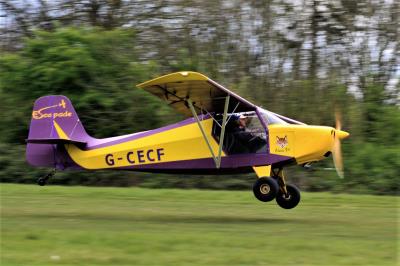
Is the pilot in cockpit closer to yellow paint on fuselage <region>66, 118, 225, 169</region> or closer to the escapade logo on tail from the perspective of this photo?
yellow paint on fuselage <region>66, 118, 225, 169</region>

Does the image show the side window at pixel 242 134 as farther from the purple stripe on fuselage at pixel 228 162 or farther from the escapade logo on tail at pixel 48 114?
the escapade logo on tail at pixel 48 114

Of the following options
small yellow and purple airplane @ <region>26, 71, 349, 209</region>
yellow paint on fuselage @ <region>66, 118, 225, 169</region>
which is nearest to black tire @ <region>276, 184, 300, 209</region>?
small yellow and purple airplane @ <region>26, 71, 349, 209</region>

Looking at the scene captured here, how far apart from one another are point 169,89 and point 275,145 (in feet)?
8.15

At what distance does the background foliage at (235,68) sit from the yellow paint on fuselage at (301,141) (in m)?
12.3

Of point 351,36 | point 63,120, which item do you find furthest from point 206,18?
point 63,120

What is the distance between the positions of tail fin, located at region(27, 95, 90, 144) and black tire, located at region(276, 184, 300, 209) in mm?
4666

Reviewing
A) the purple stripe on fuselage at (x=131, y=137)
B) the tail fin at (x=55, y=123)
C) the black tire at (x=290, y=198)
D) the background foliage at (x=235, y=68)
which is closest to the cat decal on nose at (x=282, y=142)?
the black tire at (x=290, y=198)

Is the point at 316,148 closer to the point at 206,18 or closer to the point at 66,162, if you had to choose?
the point at 66,162

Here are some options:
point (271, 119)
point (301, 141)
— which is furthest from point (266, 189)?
point (271, 119)

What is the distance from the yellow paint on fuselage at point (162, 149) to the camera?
528 inches

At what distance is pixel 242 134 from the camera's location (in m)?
13.3

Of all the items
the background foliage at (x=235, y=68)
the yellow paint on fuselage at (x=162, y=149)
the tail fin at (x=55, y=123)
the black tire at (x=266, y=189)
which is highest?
the tail fin at (x=55, y=123)

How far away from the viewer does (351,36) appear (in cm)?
2642

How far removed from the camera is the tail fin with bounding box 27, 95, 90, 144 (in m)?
14.3
